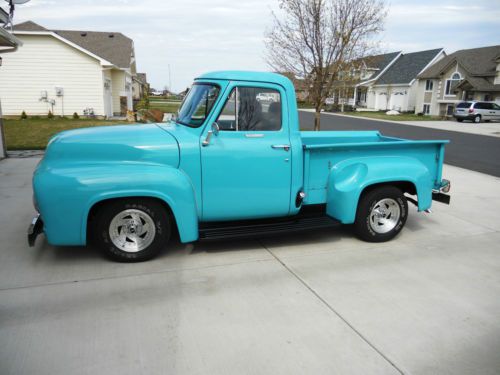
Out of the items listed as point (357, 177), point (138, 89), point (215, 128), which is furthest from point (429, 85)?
point (215, 128)

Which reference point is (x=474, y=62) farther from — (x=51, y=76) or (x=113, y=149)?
(x=113, y=149)

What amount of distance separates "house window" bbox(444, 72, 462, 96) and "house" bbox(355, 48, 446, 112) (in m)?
4.79

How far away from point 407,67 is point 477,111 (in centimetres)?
1824

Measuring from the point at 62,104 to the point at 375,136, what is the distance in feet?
68.8

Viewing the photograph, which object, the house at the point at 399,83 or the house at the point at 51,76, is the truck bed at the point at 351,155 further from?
the house at the point at 399,83

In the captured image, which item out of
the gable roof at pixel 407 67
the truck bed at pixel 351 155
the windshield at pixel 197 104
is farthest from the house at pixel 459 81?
the windshield at pixel 197 104

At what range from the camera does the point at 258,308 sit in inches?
143

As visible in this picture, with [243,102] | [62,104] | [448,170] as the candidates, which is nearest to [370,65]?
[448,170]

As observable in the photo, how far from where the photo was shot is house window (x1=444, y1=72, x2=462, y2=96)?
39828mm

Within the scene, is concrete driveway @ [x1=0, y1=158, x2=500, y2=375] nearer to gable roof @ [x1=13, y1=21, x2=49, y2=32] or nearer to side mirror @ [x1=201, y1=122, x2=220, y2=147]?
side mirror @ [x1=201, y1=122, x2=220, y2=147]

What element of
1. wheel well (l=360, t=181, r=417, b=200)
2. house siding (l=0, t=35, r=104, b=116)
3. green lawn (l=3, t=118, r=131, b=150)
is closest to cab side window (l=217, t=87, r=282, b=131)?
wheel well (l=360, t=181, r=417, b=200)

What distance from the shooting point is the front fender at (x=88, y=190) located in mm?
4043

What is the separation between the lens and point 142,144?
171 inches

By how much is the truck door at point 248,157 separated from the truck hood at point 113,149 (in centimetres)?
40
